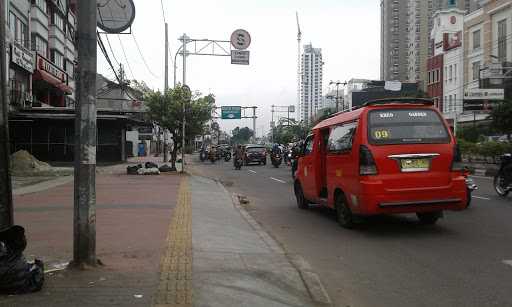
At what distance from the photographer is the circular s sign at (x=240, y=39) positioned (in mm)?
27328

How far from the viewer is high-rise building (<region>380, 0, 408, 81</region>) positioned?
148 m

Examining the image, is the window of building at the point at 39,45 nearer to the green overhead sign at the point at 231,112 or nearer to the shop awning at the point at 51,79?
the shop awning at the point at 51,79

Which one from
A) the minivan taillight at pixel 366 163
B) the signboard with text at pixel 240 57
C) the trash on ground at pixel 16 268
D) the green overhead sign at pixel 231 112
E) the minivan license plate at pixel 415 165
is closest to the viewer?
the trash on ground at pixel 16 268

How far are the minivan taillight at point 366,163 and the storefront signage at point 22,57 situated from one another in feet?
80.4

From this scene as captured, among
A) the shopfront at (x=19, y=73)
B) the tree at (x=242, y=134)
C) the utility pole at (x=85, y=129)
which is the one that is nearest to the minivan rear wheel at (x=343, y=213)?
the utility pole at (x=85, y=129)

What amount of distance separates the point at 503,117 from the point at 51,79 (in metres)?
27.5

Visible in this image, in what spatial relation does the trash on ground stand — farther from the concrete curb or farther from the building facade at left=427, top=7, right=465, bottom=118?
the building facade at left=427, top=7, right=465, bottom=118

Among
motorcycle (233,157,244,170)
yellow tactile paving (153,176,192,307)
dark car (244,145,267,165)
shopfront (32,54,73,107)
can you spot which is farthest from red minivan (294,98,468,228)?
dark car (244,145,267,165)

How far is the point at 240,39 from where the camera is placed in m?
27.4

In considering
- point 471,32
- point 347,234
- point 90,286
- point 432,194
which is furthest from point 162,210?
point 471,32

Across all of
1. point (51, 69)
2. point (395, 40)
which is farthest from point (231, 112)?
point (395, 40)

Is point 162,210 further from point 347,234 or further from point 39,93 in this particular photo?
point 39,93

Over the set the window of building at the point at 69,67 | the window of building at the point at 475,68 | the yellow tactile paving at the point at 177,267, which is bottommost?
the yellow tactile paving at the point at 177,267

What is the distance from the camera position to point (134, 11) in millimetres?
11898
